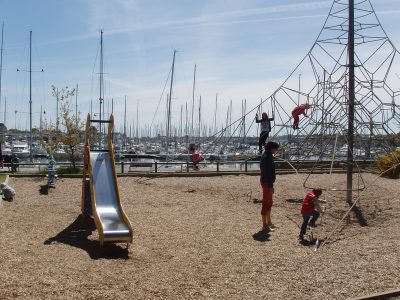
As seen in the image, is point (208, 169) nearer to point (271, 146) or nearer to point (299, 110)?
point (299, 110)

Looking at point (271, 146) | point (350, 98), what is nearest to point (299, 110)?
point (350, 98)

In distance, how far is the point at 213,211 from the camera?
13750 mm

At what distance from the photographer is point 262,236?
1100 centimetres

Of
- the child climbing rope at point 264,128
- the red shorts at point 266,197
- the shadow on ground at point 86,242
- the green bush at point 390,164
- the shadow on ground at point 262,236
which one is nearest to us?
the shadow on ground at point 86,242

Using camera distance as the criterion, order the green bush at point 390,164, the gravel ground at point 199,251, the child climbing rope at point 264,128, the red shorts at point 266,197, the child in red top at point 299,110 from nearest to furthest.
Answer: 1. the gravel ground at point 199,251
2. the red shorts at point 266,197
3. the child in red top at point 299,110
4. the child climbing rope at point 264,128
5. the green bush at point 390,164

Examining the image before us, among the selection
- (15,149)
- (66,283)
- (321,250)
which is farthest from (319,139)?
(15,149)

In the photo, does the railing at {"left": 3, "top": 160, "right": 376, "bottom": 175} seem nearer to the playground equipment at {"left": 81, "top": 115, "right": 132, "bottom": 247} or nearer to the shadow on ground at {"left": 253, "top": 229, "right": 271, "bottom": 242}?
the playground equipment at {"left": 81, "top": 115, "right": 132, "bottom": 247}

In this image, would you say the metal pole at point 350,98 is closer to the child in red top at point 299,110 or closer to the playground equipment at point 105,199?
the child in red top at point 299,110

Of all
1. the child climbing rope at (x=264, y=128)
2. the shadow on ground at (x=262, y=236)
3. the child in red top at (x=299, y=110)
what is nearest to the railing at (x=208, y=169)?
the child climbing rope at (x=264, y=128)

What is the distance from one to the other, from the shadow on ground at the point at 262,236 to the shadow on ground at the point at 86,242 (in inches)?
108

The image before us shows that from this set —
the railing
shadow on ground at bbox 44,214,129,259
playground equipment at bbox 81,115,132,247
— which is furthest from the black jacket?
the railing

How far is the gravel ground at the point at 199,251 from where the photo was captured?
720 cm

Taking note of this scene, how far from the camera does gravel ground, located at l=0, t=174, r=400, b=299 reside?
283 inches

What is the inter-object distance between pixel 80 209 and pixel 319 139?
6954 millimetres
